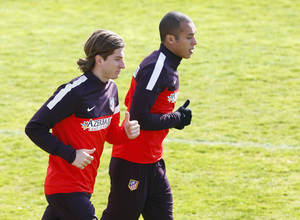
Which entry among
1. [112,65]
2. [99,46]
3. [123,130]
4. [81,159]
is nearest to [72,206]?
[81,159]

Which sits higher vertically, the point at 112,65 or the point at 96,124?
the point at 112,65

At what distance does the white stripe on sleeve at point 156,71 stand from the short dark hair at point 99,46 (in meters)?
0.45

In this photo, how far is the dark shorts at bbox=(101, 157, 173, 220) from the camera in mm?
5371

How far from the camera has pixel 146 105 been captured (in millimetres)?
5070

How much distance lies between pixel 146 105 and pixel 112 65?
53 cm

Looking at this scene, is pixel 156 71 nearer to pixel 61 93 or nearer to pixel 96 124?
pixel 96 124

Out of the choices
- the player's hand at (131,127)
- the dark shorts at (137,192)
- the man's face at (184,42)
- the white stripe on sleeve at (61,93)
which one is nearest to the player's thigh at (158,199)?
the dark shorts at (137,192)

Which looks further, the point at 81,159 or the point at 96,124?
the point at 96,124

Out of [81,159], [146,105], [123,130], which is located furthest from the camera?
[146,105]

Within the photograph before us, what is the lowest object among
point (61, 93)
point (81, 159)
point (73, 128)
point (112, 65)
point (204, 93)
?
point (204, 93)

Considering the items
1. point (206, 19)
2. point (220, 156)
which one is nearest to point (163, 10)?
point (206, 19)

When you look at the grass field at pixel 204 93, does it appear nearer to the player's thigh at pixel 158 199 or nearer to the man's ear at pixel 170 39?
the player's thigh at pixel 158 199

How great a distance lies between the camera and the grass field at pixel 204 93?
746 cm

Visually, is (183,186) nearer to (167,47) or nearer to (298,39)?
(167,47)
